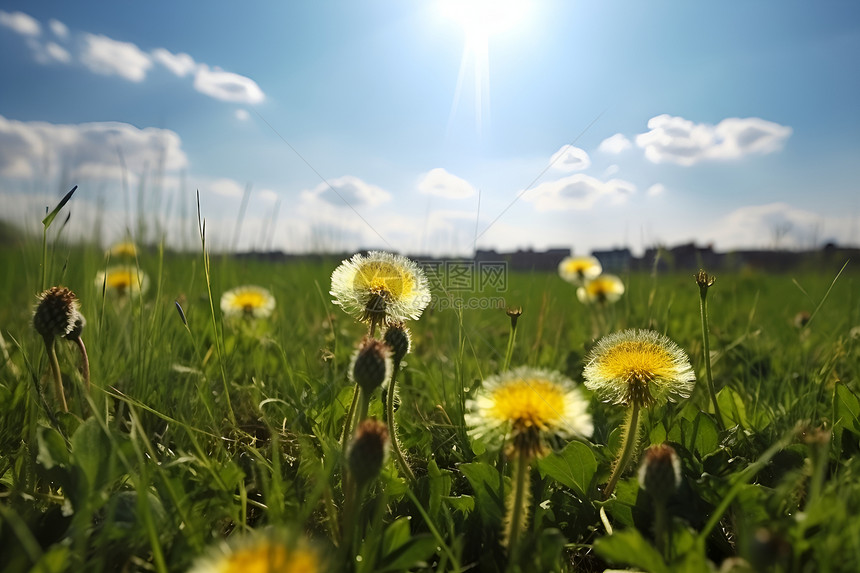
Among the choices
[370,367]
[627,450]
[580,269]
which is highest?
[580,269]

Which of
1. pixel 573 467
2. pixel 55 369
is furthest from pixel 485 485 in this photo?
pixel 55 369

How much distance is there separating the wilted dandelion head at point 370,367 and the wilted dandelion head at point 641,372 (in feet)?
2.19

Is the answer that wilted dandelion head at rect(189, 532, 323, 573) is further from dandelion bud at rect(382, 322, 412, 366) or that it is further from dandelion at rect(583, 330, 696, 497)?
dandelion at rect(583, 330, 696, 497)

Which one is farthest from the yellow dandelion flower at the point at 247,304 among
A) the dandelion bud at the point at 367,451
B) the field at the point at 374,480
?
the dandelion bud at the point at 367,451

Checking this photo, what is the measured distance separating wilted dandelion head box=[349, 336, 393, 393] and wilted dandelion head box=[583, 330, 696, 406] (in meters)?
0.67

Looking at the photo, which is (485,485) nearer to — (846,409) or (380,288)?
(380,288)

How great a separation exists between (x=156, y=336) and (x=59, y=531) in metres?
0.97

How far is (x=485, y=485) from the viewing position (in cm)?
141

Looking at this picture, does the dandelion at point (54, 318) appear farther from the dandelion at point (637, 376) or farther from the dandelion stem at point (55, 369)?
the dandelion at point (637, 376)

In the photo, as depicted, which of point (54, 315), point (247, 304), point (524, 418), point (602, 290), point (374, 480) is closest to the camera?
point (524, 418)

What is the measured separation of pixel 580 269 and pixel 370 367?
15.0 feet

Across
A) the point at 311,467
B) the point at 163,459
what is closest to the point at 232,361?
the point at 163,459

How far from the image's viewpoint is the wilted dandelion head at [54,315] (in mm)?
1605

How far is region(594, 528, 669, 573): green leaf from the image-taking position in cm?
104
